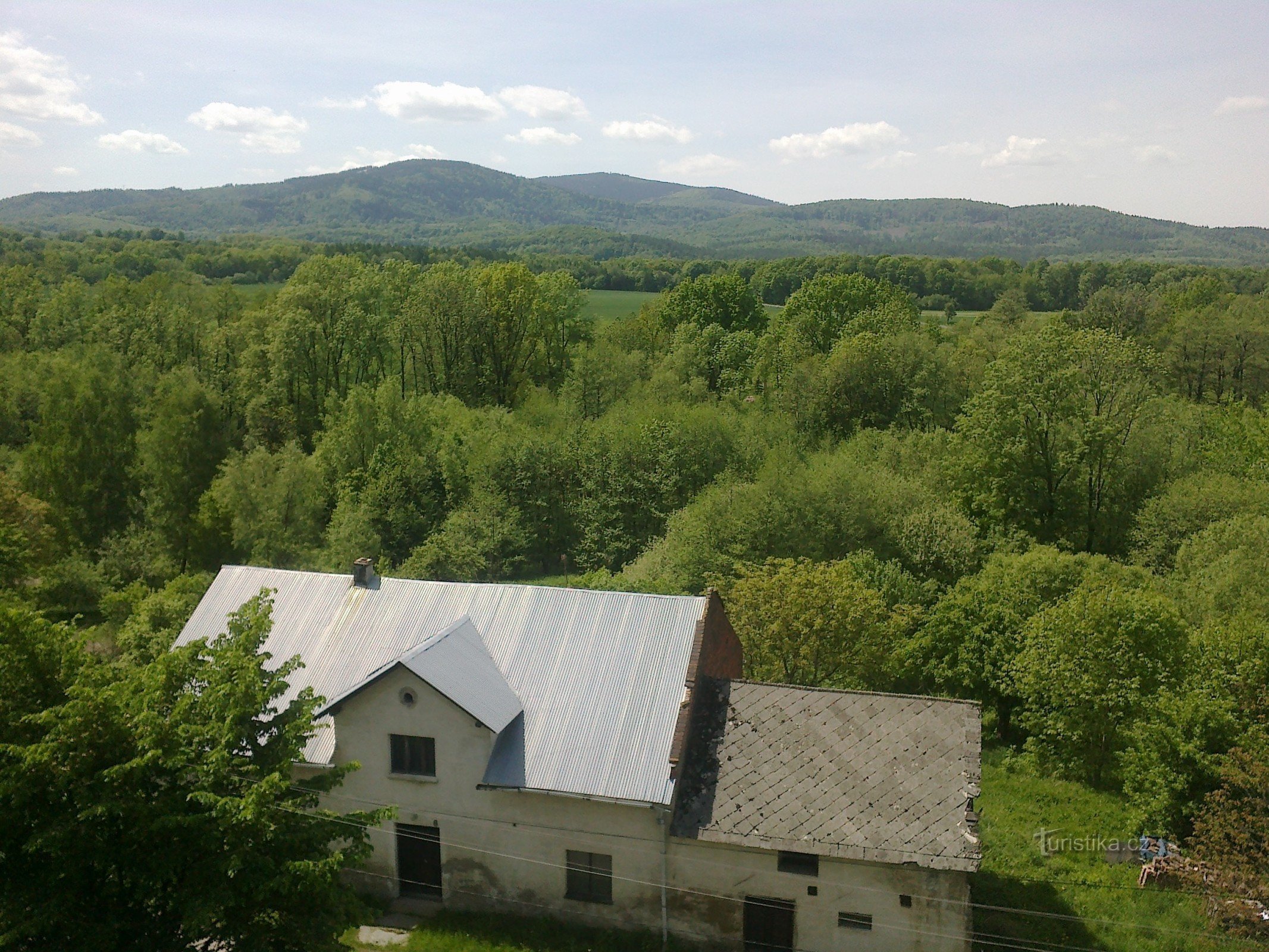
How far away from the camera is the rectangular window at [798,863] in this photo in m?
19.1

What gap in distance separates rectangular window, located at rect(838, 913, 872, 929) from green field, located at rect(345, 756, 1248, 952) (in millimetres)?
2600

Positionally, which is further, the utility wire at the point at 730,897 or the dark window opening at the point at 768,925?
the dark window opening at the point at 768,925

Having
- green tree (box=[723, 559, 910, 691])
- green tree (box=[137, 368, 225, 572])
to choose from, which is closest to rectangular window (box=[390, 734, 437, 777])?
green tree (box=[723, 559, 910, 691])

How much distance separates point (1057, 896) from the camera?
21.5 metres

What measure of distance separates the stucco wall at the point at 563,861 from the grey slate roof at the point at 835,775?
0.49m

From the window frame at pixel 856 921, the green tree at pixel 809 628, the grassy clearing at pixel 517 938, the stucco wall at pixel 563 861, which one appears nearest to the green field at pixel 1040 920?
the grassy clearing at pixel 517 938

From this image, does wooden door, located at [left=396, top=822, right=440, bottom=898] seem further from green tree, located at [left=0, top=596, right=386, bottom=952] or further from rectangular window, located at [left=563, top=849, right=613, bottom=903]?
green tree, located at [left=0, top=596, right=386, bottom=952]

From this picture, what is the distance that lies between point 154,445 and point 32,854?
41.0 metres

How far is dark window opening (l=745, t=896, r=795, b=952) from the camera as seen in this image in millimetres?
19328

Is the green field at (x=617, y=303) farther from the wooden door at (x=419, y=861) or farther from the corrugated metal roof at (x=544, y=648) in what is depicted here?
the wooden door at (x=419, y=861)

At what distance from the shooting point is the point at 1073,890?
21.7 meters

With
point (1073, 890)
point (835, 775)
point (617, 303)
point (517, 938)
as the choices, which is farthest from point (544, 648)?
point (617, 303)

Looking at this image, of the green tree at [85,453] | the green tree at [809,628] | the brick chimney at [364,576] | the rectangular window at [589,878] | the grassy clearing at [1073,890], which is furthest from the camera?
the green tree at [85,453]

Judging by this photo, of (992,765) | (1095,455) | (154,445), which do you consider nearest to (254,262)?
(154,445)
